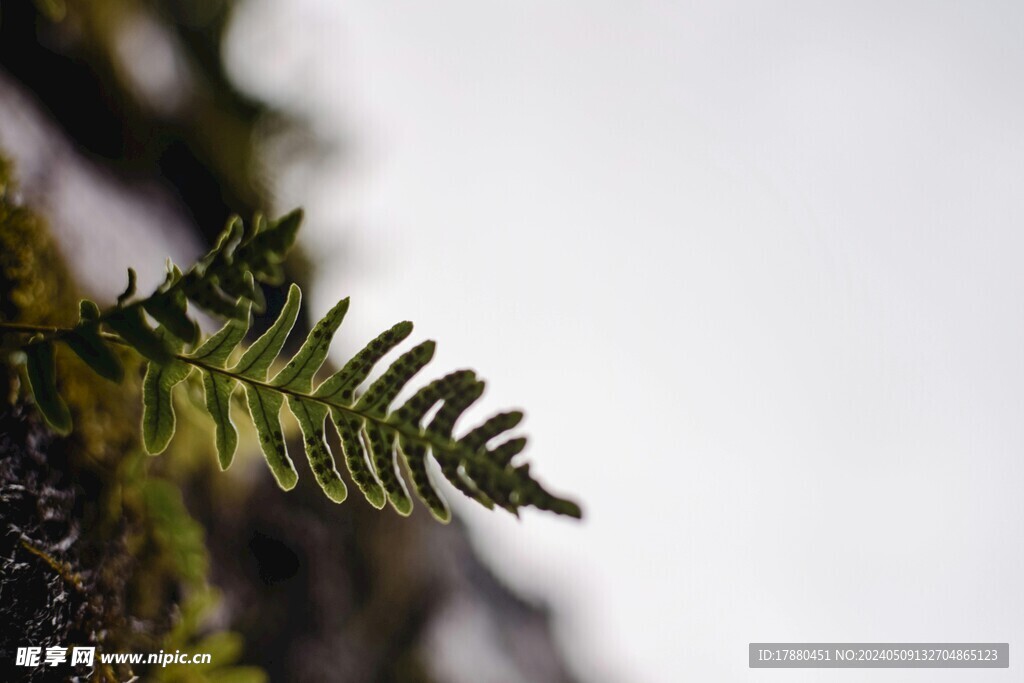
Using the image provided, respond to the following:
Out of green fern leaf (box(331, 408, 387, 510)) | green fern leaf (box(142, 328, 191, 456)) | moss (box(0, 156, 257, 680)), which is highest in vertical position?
green fern leaf (box(331, 408, 387, 510))

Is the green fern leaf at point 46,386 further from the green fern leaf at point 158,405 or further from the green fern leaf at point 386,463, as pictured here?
the green fern leaf at point 386,463

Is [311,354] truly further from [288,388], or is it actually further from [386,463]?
[386,463]

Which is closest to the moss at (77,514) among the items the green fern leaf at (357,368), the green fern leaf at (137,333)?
the green fern leaf at (137,333)

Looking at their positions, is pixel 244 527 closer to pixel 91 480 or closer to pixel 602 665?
pixel 91 480

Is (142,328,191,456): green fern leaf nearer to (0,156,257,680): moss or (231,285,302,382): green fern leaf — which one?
(231,285,302,382): green fern leaf

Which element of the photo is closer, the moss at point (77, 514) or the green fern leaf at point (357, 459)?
the green fern leaf at point (357, 459)

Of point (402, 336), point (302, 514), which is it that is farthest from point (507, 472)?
point (302, 514)

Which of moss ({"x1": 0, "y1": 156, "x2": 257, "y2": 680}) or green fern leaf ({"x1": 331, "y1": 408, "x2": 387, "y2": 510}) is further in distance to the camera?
moss ({"x1": 0, "y1": 156, "x2": 257, "y2": 680})

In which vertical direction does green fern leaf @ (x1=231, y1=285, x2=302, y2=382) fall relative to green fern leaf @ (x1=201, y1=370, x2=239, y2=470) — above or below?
above

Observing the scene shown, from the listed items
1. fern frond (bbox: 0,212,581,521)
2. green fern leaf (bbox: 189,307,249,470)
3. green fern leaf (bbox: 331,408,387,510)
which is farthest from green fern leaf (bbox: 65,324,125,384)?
green fern leaf (bbox: 331,408,387,510)
